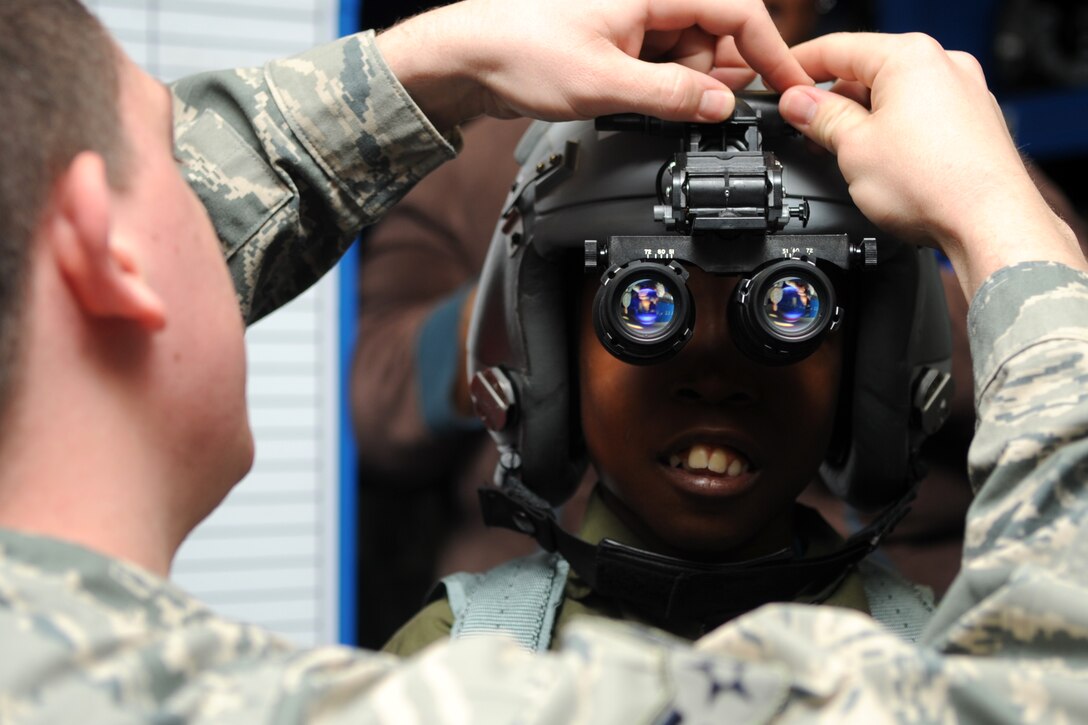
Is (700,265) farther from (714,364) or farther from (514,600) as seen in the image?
(514,600)

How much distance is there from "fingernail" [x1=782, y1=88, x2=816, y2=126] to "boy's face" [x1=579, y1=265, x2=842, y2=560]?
0.51 ft

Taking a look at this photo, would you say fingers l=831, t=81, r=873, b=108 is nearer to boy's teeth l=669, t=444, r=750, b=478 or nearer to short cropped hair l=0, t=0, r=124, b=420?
boy's teeth l=669, t=444, r=750, b=478

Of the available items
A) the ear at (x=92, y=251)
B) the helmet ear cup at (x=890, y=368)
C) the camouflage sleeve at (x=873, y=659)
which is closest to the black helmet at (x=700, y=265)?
the helmet ear cup at (x=890, y=368)

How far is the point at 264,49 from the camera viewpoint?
221 cm

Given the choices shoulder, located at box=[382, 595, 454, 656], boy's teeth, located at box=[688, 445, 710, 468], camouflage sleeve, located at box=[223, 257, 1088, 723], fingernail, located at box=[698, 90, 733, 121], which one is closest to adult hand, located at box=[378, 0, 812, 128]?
fingernail, located at box=[698, 90, 733, 121]

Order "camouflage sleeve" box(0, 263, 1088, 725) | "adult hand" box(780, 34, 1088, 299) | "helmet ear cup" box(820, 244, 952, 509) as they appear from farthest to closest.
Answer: "helmet ear cup" box(820, 244, 952, 509) < "adult hand" box(780, 34, 1088, 299) < "camouflage sleeve" box(0, 263, 1088, 725)

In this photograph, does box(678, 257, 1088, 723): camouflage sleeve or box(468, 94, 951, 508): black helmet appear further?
box(468, 94, 951, 508): black helmet

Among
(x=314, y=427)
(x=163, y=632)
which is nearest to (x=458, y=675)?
(x=163, y=632)

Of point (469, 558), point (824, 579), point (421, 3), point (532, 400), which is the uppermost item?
point (421, 3)

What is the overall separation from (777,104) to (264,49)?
1.44 m

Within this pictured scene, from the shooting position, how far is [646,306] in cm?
96

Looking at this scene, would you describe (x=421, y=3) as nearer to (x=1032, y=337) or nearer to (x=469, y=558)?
(x=469, y=558)

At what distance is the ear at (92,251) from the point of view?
67cm

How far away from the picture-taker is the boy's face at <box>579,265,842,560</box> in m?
1.02
